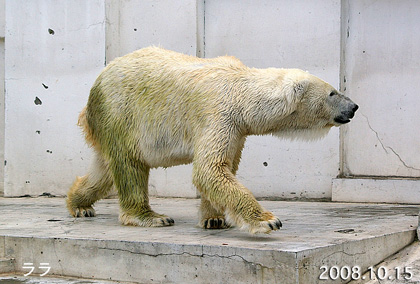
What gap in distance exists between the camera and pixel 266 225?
3920mm

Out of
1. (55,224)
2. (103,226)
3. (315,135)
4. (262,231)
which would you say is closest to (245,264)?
(262,231)

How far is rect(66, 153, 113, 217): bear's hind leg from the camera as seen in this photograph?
552 cm

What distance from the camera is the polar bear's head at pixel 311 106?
440cm

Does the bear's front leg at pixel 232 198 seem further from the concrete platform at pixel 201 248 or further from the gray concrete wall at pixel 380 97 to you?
the gray concrete wall at pixel 380 97

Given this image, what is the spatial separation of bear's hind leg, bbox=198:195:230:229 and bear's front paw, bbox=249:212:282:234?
73cm

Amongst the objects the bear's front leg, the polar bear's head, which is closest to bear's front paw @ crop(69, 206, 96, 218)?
the bear's front leg

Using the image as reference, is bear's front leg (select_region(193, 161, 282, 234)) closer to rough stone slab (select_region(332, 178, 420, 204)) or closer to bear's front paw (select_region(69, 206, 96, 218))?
bear's front paw (select_region(69, 206, 96, 218))

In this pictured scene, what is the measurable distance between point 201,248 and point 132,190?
142 cm

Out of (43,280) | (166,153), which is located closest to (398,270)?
(166,153)

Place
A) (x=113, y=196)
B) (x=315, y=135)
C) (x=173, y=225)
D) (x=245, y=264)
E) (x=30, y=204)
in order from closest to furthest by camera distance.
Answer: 1. (x=245, y=264)
2. (x=315, y=135)
3. (x=173, y=225)
4. (x=30, y=204)
5. (x=113, y=196)

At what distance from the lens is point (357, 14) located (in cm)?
702

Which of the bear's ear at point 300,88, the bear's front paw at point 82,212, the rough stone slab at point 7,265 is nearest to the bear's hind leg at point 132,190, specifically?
the bear's front paw at point 82,212

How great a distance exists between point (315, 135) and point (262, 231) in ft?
3.26

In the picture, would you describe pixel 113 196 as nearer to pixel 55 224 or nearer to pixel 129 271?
pixel 55 224
